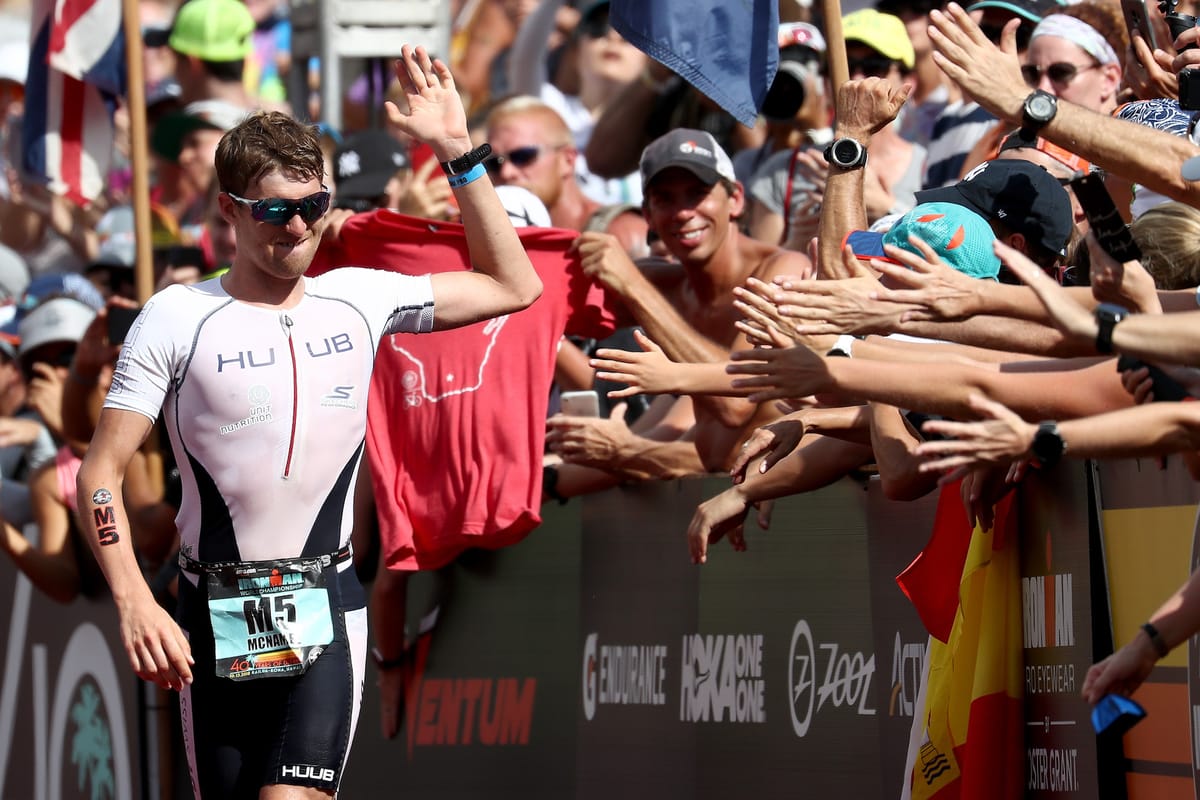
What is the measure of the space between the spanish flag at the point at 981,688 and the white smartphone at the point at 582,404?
7.67 ft

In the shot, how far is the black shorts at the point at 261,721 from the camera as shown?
579 cm

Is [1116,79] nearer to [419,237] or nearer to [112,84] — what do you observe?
[419,237]

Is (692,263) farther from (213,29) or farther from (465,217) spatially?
(213,29)

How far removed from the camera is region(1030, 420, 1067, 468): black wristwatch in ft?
13.3

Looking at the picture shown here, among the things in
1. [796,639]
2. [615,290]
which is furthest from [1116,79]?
[796,639]

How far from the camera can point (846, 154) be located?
6.57 meters

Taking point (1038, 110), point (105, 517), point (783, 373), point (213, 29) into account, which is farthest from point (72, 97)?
point (783, 373)

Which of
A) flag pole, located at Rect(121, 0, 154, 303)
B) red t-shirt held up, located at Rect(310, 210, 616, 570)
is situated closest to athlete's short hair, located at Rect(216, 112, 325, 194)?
red t-shirt held up, located at Rect(310, 210, 616, 570)

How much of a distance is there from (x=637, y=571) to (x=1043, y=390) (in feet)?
11.0

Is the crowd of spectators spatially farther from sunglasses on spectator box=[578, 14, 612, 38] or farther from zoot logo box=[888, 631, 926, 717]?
zoot logo box=[888, 631, 926, 717]

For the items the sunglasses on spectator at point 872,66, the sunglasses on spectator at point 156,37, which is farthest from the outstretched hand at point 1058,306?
the sunglasses on spectator at point 156,37

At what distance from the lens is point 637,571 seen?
7.70 meters

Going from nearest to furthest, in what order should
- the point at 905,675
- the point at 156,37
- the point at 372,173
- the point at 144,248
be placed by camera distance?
the point at 905,675 < the point at 372,173 < the point at 144,248 < the point at 156,37

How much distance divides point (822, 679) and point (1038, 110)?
2.22 meters
